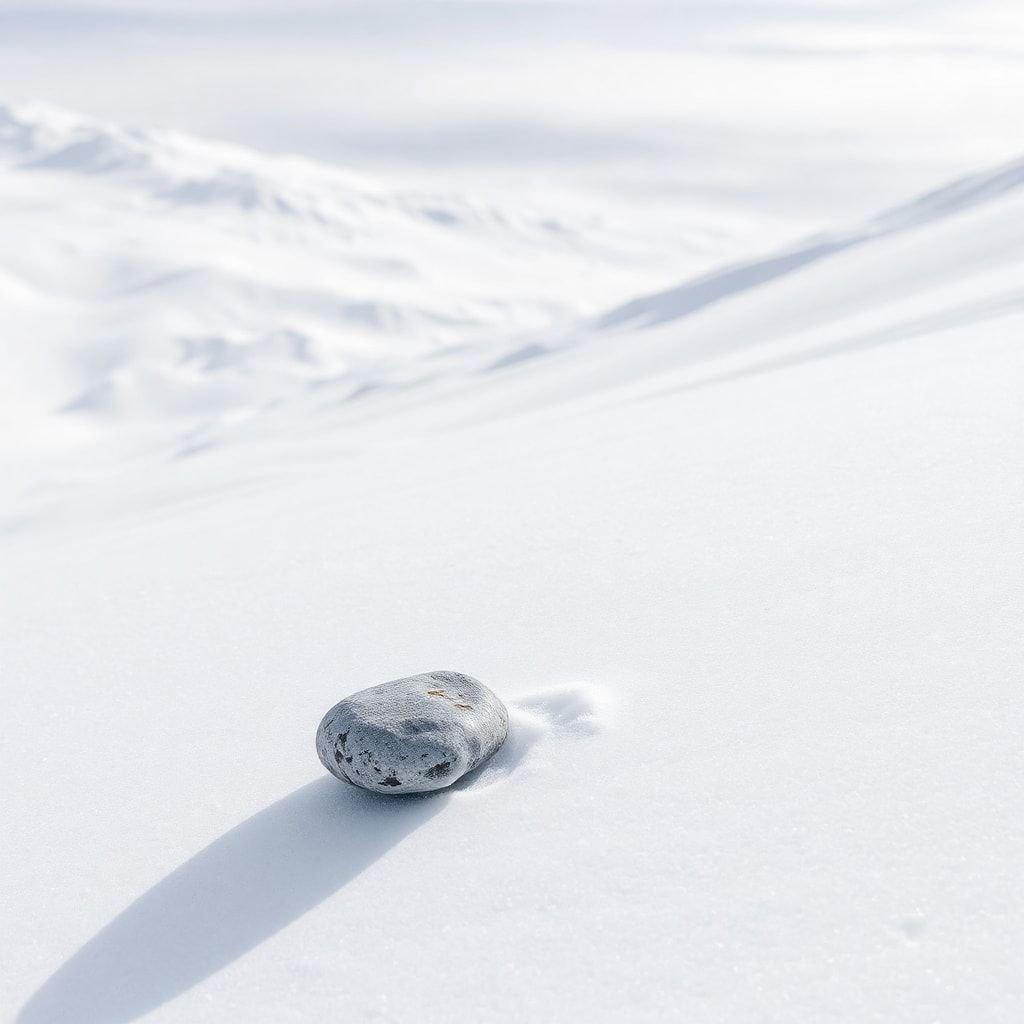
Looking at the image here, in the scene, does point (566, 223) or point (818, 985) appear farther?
point (566, 223)

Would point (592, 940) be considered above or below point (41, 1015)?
below

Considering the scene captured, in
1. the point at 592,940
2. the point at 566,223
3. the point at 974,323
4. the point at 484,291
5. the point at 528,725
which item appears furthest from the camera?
the point at 566,223

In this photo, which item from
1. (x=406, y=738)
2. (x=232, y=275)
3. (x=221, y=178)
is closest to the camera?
(x=406, y=738)

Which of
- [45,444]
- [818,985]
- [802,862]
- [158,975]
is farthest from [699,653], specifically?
[45,444]

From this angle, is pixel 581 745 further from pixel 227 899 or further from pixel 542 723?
pixel 227 899

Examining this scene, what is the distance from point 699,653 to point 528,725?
42 centimetres

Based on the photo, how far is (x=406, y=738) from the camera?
194cm

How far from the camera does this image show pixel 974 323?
5434mm

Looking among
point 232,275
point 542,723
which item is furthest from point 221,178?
point 542,723

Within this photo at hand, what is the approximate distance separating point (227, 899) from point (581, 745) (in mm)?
701

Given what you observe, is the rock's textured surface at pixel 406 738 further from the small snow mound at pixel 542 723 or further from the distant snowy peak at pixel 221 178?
the distant snowy peak at pixel 221 178

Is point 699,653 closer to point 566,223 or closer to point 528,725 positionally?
point 528,725

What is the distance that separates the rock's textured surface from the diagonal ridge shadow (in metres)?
0.07

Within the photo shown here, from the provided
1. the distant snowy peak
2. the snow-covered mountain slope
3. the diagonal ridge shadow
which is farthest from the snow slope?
the distant snowy peak
